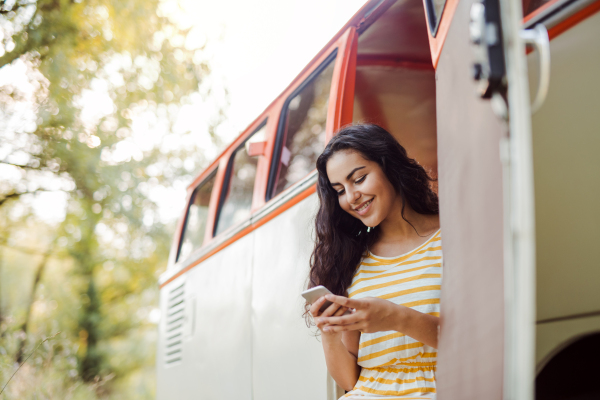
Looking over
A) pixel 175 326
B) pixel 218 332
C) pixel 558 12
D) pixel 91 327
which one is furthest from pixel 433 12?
pixel 91 327

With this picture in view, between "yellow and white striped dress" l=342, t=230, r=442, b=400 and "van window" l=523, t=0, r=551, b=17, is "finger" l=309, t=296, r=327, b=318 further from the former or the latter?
"van window" l=523, t=0, r=551, b=17

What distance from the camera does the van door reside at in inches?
31.6

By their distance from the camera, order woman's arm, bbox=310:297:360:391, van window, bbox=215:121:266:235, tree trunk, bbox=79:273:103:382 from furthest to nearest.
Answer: tree trunk, bbox=79:273:103:382 → van window, bbox=215:121:266:235 → woman's arm, bbox=310:297:360:391

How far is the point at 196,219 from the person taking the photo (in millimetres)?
5086

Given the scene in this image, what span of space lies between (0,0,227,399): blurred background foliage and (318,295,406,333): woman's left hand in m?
3.55

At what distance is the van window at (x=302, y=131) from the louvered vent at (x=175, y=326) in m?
1.97

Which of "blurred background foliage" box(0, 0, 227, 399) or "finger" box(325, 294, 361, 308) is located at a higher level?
"blurred background foliage" box(0, 0, 227, 399)

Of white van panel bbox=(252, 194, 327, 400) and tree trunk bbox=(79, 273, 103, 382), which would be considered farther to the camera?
tree trunk bbox=(79, 273, 103, 382)

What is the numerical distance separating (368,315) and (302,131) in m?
1.59

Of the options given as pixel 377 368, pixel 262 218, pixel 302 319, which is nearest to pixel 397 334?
pixel 377 368

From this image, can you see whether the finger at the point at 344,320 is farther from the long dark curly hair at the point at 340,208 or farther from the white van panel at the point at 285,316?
the white van panel at the point at 285,316

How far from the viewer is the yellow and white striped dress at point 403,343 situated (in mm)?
1731

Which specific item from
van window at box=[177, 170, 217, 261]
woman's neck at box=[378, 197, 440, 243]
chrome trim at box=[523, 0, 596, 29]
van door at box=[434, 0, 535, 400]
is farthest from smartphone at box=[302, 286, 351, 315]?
van window at box=[177, 170, 217, 261]

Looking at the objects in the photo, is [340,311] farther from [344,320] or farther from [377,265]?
[377,265]
